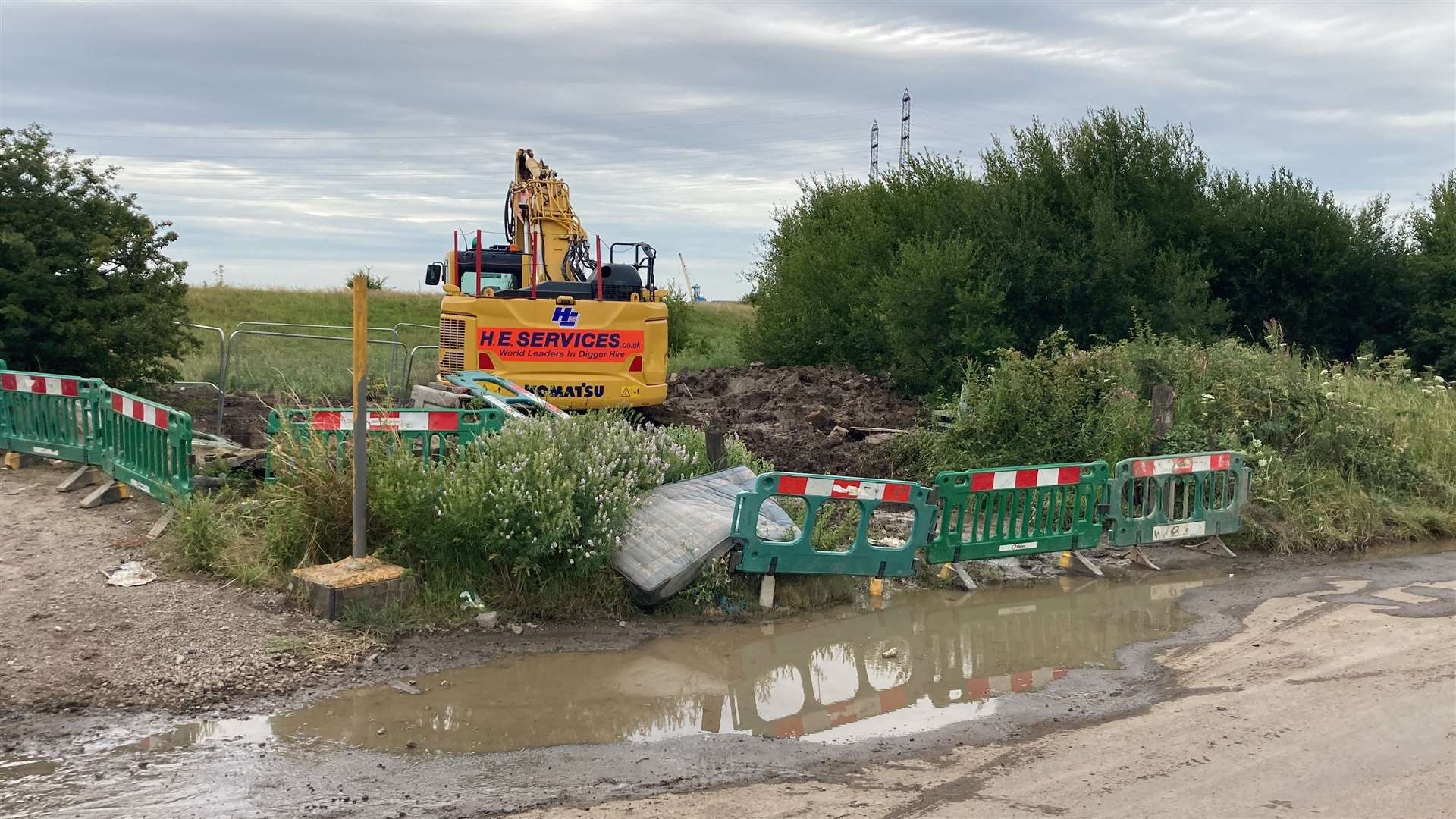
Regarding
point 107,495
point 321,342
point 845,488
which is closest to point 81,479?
point 107,495

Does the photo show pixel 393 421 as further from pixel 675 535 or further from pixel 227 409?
pixel 227 409

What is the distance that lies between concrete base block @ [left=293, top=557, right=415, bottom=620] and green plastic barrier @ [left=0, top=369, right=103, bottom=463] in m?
4.45

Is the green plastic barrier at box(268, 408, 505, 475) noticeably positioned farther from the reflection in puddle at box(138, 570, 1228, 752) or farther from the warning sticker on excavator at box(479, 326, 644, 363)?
the warning sticker on excavator at box(479, 326, 644, 363)

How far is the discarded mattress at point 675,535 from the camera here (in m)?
8.34

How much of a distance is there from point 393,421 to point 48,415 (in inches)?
177

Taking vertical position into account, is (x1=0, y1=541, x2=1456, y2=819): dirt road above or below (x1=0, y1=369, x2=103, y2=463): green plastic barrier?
below

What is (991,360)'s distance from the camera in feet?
65.7

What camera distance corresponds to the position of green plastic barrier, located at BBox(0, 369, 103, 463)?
11.0 m

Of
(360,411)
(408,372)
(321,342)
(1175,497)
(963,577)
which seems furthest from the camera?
(321,342)

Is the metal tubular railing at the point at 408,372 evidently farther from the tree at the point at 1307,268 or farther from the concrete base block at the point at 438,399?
the tree at the point at 1307,268

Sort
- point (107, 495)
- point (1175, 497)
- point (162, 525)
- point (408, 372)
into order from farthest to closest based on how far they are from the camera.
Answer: point (408, 372) < point (1175, 497) < point (107, 495) < point (162, 525)

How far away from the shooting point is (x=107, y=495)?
34.2 feet

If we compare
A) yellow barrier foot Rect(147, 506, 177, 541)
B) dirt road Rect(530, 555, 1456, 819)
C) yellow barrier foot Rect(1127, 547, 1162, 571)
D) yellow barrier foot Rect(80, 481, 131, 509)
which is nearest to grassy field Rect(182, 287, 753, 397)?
yellow barrier foot Rect(80, 481, 131, 509)

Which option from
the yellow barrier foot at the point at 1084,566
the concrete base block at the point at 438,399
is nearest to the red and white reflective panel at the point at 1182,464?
the yellow barrier foot at the point at 1084,566
